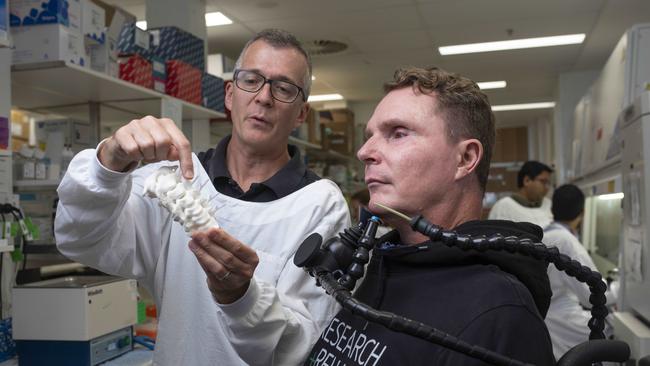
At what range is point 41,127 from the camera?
3.12 meters

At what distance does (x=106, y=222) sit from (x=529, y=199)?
4940mm

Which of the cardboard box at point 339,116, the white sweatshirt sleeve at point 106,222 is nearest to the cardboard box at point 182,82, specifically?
the white sweatshirt sleeve at point 106,222

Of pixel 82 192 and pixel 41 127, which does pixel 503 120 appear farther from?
pixel 82 192

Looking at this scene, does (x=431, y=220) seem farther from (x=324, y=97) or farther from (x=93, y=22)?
(x=324, y=97)

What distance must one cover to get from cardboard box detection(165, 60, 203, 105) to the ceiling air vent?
2.52 meters

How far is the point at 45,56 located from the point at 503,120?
32.4ft

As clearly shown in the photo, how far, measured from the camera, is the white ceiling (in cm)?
482

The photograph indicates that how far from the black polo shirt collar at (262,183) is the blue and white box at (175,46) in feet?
6.70

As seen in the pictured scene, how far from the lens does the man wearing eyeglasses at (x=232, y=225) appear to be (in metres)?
1.02

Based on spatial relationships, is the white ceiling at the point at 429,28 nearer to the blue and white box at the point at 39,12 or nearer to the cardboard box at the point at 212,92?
the cardboard box at the point at 212,92

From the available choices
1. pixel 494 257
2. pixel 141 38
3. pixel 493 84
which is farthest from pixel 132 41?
pixel 493 84

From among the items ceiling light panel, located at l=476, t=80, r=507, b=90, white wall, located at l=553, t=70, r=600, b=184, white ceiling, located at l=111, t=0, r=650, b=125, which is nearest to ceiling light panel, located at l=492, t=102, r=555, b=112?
ceiling light panel, located at l=476, t=80, r=507, b=90

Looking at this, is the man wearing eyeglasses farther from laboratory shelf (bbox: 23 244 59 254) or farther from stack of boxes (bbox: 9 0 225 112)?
laboratory shelf (bbox: 23 244 59 254)

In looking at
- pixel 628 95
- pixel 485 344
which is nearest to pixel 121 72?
pixel 485 344
